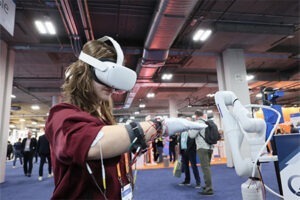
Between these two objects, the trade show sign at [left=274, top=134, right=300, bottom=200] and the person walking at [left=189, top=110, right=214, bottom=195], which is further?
the person walking at [left=189, top=110, right=214, bottom=195]

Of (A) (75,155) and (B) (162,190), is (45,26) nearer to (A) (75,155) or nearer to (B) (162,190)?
(B) (162,190)

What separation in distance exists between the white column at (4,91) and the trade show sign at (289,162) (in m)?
6.23

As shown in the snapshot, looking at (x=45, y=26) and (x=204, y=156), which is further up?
(x=45, y=26)

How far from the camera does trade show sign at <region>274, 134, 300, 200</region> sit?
7.27ft

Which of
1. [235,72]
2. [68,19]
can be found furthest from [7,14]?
[235,72]

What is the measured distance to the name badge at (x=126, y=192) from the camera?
781 mm

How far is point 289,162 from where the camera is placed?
225cm

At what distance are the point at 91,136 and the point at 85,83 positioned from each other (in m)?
0.28

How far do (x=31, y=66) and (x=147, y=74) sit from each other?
4209 mm

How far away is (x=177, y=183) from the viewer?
17.4ft

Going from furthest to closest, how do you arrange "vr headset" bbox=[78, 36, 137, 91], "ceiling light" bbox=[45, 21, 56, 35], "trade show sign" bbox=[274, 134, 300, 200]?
"ceiling light" bbox=[45, 21, 56, 35]
"trade show sign" bbox=[274, 134, 300, 200]
"vr headset" bbox=[78, 36, 137, 91]

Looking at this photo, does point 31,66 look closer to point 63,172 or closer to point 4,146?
point 4,146

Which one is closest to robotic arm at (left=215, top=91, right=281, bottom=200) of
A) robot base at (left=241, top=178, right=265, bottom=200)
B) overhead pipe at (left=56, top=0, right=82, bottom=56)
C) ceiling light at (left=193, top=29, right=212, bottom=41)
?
robot base at (left=241, top=178, right=265, bottom=200)

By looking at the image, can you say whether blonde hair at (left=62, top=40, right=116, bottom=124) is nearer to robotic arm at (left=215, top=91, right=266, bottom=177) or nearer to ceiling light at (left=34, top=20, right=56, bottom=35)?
robotic arm at (left=215, top=91, right=266, bottom=177)
